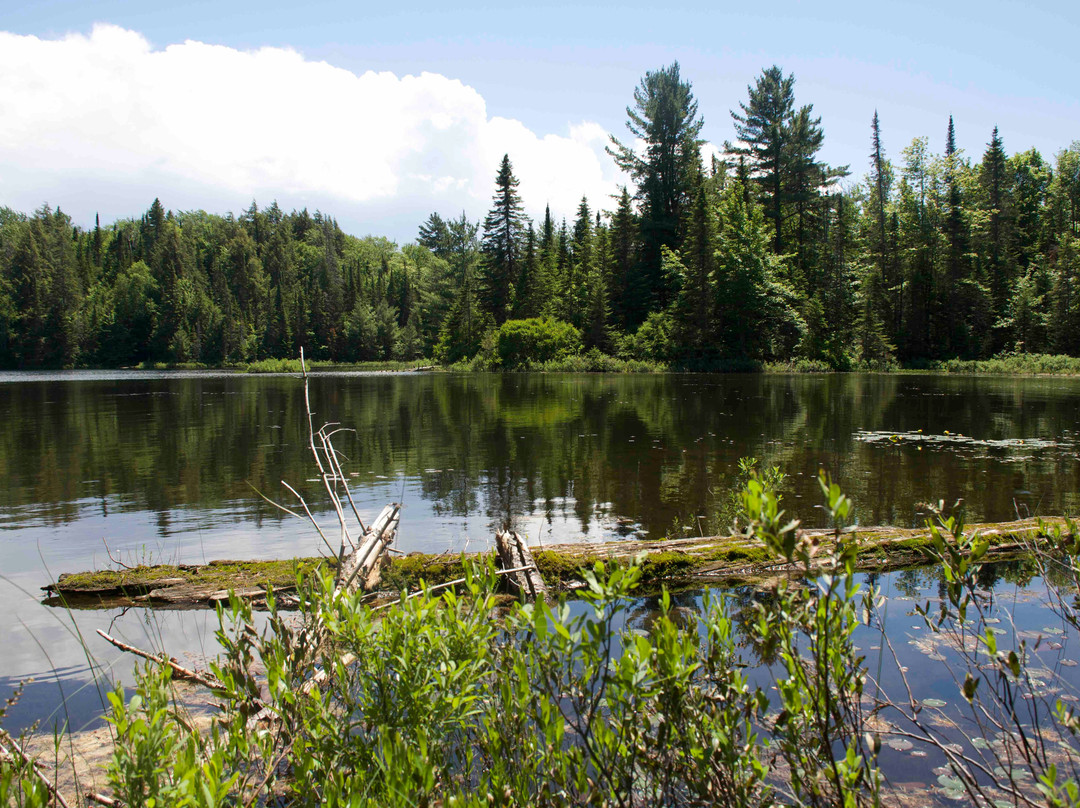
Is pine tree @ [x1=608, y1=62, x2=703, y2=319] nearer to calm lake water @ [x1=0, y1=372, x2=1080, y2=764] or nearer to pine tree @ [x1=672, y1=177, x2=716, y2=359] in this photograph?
pine tree @ [x1=672, y1=177, x2=716, y2=359]

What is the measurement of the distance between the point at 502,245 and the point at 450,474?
64.3 metres

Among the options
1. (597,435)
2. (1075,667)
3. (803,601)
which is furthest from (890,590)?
(597,435)

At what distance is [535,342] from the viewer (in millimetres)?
60375

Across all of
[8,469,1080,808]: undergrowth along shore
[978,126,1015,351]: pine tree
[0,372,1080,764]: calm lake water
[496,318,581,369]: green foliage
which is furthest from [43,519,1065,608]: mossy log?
[978,126,1015,351]: pine tree

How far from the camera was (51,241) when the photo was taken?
104 m

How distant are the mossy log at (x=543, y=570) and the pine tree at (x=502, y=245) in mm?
67171

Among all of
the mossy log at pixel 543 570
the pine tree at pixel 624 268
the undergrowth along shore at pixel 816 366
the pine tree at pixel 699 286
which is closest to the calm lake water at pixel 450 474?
the mossy log at pixel 543 570

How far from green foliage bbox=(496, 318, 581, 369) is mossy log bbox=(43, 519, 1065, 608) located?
52.7 meters

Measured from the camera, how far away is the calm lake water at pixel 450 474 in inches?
303

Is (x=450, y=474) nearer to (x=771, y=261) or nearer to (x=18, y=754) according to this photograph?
(x=18, y=754)

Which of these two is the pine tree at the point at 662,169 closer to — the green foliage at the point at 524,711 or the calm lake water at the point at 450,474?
the calm lake water at the point at 450,474

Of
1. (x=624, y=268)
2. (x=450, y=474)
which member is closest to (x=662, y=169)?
(x=624, y=268)

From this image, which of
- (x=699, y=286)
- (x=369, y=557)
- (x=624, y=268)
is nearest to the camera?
(x=369, y=557)

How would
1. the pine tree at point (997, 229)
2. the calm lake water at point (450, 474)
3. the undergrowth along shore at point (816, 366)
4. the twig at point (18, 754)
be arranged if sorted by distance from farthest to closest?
the pine tree at point (997, 229) < the undergrowth along shore at point (816, 366) < the calm lake water at point (450, 474) < the twig at point (18, 754)
